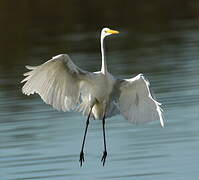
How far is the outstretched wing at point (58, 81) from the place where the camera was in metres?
12.6

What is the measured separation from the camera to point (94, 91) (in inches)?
521

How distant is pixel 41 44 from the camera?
25.9 metres

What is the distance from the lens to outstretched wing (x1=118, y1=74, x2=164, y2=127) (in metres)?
13.4

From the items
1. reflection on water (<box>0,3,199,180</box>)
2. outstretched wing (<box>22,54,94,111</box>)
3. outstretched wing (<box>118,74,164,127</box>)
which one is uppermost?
outstretched wing (<box>22,54,94,111</box>)

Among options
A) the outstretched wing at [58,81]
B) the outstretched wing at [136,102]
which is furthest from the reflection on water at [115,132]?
the outstretched wing at [58,81]

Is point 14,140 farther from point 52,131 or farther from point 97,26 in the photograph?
point 97,26

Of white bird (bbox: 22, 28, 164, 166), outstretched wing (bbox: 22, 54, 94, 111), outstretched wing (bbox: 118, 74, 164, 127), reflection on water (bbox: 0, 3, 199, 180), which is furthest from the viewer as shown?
reflection on water (bbox: 0, 3, 199, 180)

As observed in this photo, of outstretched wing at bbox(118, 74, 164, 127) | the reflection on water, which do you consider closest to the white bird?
outstretched wing at bbox(118, 74, 164, 127)

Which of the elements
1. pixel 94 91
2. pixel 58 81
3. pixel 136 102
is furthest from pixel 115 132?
pixel 58 81

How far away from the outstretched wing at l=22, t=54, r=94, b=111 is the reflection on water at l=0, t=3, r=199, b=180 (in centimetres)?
198

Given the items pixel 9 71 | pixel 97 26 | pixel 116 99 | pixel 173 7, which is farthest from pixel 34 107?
pixel 173 7

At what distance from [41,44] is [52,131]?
8.87 m

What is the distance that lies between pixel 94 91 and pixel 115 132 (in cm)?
388

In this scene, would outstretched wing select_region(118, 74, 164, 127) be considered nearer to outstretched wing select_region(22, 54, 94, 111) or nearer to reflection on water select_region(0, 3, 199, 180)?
outstretched wing select_region(22, 54, 94, 111)
